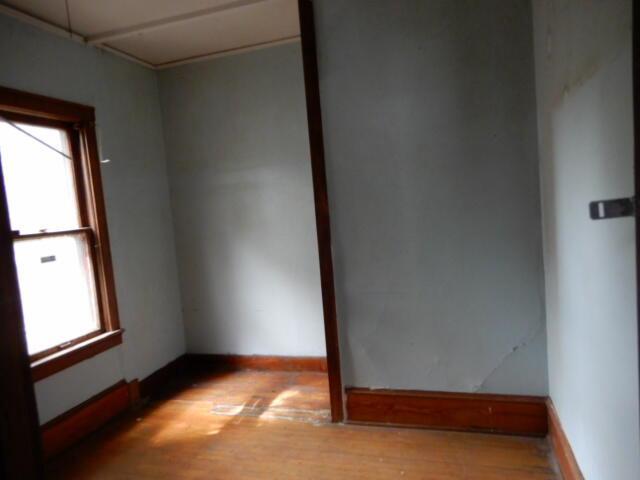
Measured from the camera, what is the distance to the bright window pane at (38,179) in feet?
7.79

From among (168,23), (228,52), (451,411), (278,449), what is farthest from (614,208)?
(228,52)

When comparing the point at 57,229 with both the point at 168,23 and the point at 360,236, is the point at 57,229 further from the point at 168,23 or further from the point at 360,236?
the point at 360,236

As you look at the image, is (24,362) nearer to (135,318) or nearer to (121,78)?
(135,318)

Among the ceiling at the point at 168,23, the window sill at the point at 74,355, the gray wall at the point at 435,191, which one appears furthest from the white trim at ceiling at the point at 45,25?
the window sill at the point at 74,355

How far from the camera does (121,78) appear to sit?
3115 mm

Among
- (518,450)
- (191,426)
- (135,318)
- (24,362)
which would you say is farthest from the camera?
(135,318)

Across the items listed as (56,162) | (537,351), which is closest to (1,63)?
(56,162)

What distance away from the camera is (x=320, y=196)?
2416 millimetres

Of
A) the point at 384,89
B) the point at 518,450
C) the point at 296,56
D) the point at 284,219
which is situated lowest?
the point at 518,450

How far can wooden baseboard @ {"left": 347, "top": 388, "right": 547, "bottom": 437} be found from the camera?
7.27ft

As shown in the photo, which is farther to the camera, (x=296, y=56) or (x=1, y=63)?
(x=296, y=56)

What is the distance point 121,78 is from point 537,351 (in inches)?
125

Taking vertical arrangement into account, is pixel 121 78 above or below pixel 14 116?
above

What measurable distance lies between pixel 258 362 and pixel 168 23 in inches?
98.3
